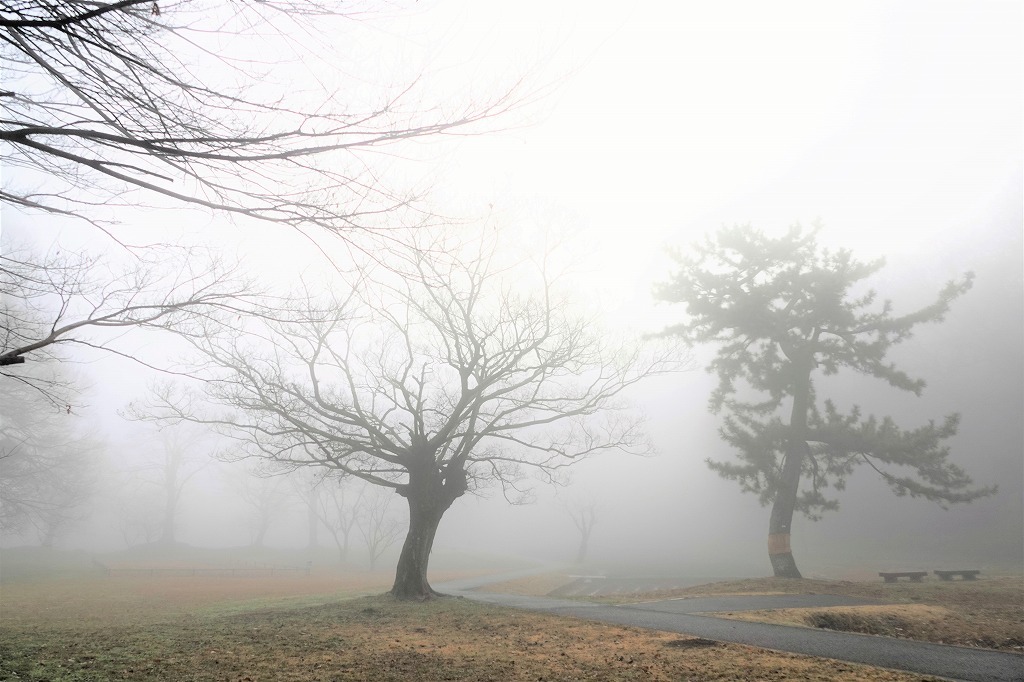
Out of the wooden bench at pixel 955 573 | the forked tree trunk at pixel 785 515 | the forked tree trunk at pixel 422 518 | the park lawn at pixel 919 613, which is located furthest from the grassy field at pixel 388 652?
the wooden bench at pixel 955 573

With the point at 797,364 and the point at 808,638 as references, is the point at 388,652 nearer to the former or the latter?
the point at 808,638

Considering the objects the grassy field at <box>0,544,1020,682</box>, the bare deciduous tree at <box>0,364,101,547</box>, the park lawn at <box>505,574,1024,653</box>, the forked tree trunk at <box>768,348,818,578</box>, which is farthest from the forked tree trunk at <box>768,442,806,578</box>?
the bare deciduous tree at <box>0,364,101,547</box>

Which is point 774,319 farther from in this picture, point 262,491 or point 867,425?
point 262,491

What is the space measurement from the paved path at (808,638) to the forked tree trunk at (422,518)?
110 inches

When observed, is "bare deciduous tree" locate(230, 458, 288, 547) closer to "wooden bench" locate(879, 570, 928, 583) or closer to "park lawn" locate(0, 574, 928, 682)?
"park lawn" locate(0, 574, 928, 682)

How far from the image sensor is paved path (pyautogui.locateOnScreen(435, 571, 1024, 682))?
238 inches

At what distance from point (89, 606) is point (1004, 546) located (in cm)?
4288

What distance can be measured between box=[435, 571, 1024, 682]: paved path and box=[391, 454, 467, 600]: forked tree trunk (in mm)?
2802

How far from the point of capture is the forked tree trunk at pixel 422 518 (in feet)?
44.7

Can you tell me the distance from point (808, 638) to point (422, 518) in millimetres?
9096

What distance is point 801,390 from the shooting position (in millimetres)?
18562

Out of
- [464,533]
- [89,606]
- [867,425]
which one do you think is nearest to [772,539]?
[867,425]

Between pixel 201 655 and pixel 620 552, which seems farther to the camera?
pixel 620 552

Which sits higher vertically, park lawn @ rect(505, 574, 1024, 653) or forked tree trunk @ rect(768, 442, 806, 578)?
forked tree trunk @ rect(768, 442, 806, 578)
